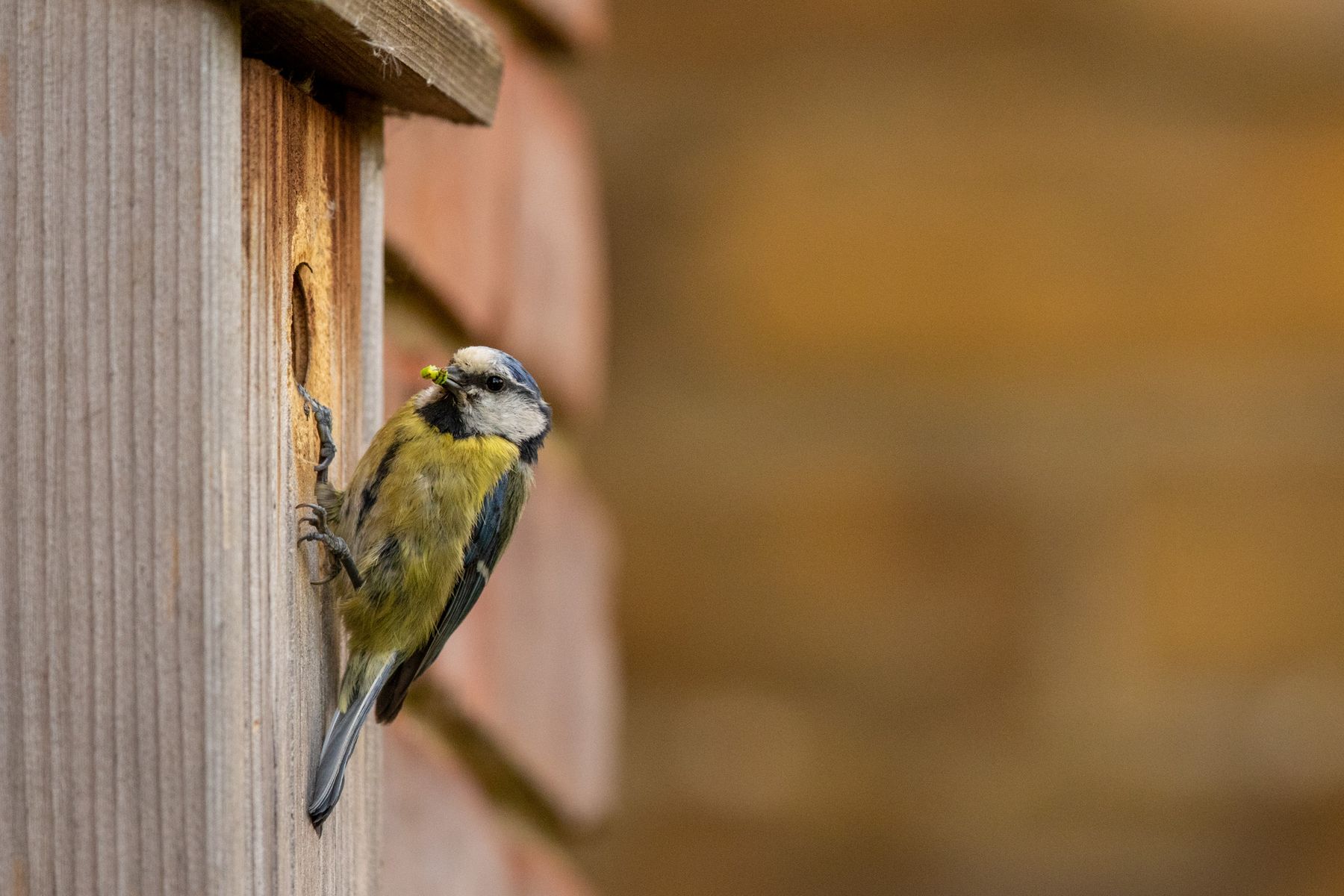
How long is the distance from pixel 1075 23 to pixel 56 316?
239 centimetres

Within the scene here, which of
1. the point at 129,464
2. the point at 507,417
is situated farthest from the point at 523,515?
the point at 129,464

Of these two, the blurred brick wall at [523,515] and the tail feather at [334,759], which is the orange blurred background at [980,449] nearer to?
the blurred brick wall at [523,515]

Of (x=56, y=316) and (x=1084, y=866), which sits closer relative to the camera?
(x=56, y=316)

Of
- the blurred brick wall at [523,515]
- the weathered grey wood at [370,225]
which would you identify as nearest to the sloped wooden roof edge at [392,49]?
the weathered grey wood at [370,225]

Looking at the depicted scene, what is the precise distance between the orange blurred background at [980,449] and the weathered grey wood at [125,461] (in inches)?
78.0

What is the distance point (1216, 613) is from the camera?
289cm

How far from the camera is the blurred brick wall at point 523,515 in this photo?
5.24 feet

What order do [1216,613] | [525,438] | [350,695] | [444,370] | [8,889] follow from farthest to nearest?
[1216,613] < [525,438] < [444,370] < [350,695] < [8,889]

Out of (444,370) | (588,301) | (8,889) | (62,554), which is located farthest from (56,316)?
(588,301)

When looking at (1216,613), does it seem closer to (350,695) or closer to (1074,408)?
(1074,408)

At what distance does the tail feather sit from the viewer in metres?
1.13

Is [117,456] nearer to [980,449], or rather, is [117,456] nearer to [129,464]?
[129,464]

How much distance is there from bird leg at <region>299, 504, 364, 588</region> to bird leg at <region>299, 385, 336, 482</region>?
1.2 inches

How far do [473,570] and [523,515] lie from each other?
22 cm
